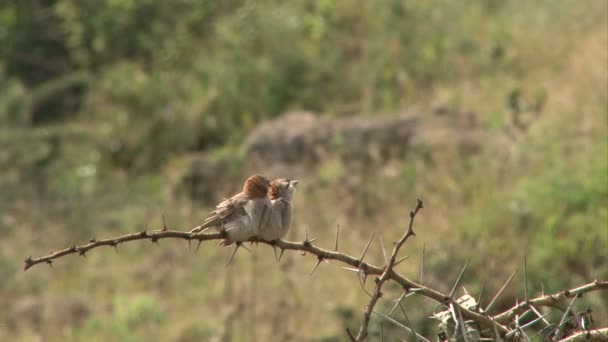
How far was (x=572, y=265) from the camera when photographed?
7.93 m

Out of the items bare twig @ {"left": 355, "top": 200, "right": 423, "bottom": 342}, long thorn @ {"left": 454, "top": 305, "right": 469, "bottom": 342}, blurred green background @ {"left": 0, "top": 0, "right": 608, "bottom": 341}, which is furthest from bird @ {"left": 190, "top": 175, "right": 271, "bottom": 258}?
blurred green background @ {"left": 0, "top": 0, "right": 608, "bottom": 341}

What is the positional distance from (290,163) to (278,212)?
26.8 ft

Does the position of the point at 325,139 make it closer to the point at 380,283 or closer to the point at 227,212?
the point at 227,212

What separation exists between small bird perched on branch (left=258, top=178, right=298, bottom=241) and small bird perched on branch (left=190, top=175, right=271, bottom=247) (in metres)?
0.02

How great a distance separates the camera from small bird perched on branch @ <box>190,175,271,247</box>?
3.26 meters

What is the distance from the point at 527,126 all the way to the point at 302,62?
4.53 metres

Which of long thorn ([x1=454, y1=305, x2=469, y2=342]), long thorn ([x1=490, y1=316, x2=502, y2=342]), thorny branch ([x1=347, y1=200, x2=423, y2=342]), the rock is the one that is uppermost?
the rock

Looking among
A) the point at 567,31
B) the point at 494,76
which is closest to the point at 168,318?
the point at 494,76

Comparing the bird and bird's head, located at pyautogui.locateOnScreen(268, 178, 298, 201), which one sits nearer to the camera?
the bird

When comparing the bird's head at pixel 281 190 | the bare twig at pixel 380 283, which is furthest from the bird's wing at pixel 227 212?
the bare twig at pixel 380 283

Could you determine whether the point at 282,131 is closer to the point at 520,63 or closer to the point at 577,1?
the point at 520,63

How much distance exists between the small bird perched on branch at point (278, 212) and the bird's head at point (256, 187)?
0.04 meters

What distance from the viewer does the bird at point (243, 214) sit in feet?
10.7

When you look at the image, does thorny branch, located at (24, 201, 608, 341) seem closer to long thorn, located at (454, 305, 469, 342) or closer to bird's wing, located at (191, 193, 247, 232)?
long thorn, located at (454, 305, 469, 342)
